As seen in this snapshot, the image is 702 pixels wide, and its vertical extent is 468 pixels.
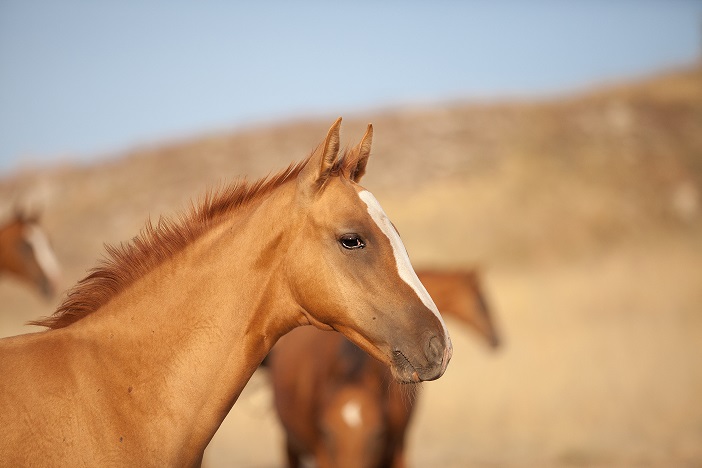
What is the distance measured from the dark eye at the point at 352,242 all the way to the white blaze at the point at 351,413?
116 inches

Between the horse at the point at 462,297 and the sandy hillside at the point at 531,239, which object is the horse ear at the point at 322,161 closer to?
the sandy hillside at the point at 531,239

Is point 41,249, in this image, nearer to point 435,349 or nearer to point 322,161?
point 322,161

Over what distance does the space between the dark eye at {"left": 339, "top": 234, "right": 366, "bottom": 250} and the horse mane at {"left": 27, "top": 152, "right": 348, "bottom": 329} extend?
321 mm

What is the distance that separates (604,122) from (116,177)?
2038 cm

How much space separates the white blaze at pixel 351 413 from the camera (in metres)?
5.51

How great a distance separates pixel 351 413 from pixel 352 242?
9.68 ft

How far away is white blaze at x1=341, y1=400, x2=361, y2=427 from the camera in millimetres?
5512

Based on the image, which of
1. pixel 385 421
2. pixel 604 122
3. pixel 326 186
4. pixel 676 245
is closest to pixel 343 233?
pixel 326 186

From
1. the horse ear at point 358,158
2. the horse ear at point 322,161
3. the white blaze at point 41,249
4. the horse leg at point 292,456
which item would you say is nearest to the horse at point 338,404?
the horse leg at point 292,456

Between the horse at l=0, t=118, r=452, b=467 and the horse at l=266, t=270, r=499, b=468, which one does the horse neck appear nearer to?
the horse at l=0, t=118, r=452, b=467

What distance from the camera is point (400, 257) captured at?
2.91 m

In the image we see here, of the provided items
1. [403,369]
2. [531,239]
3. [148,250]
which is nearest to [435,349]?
[403,369]

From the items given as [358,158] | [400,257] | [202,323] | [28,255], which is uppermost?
[358,158]

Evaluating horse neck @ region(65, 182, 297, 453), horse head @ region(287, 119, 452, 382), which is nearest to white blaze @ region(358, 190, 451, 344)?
horse head @ region(287, 119, 452, 382)
